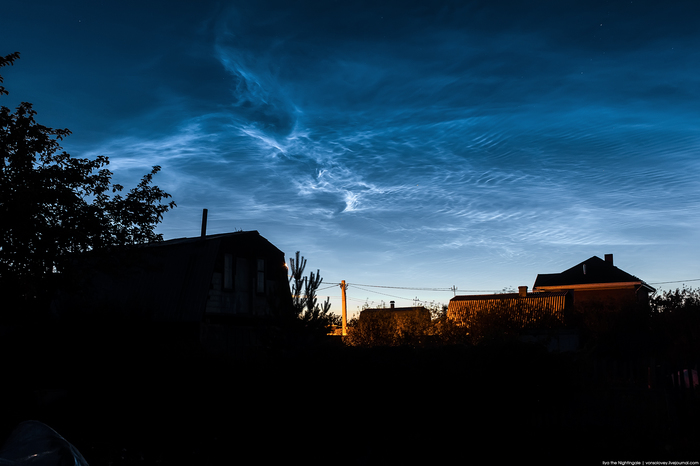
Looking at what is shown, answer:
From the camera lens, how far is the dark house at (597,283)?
203 feet

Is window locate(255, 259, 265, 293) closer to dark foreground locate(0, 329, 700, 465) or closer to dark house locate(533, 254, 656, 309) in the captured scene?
dark foreground locate(0, 329, 700, 465)

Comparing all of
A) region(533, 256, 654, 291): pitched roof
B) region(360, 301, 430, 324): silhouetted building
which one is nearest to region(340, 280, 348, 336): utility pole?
region(360, 301, 430, 324): silhouetted building

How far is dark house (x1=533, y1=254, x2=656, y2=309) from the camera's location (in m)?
62.0

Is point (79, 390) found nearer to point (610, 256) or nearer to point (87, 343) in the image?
point (87, 343)

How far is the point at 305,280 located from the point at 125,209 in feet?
25.6

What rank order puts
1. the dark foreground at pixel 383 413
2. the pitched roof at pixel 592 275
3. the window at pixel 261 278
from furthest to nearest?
the pitched roof at pixel 592 275 → the window at pixel 261 278 → the dark foreground at pixel 383 413

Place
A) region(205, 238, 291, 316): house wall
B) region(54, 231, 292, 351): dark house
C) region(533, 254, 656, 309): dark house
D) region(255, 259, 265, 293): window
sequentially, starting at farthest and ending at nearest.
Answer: region(533, 254, 656, 309): dark house → region(255, 259, 265, 293): window → region(205, 238, 291, 316): house wall → region(54, 231, 292, 351): dark house

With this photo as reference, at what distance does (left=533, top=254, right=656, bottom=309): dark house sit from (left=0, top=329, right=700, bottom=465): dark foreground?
52.7 meters

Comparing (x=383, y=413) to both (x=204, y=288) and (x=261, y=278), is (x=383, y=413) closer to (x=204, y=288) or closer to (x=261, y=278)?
(x=204, y=288)

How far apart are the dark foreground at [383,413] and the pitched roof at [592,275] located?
54.8m

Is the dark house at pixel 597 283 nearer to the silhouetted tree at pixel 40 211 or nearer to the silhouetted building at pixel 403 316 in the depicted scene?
the silhouetted building at pixel 403 316

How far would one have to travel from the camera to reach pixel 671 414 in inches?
358

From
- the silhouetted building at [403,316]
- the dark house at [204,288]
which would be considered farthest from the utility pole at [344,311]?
the dark house at [204,288]

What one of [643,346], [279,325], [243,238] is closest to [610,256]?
[643,346]
